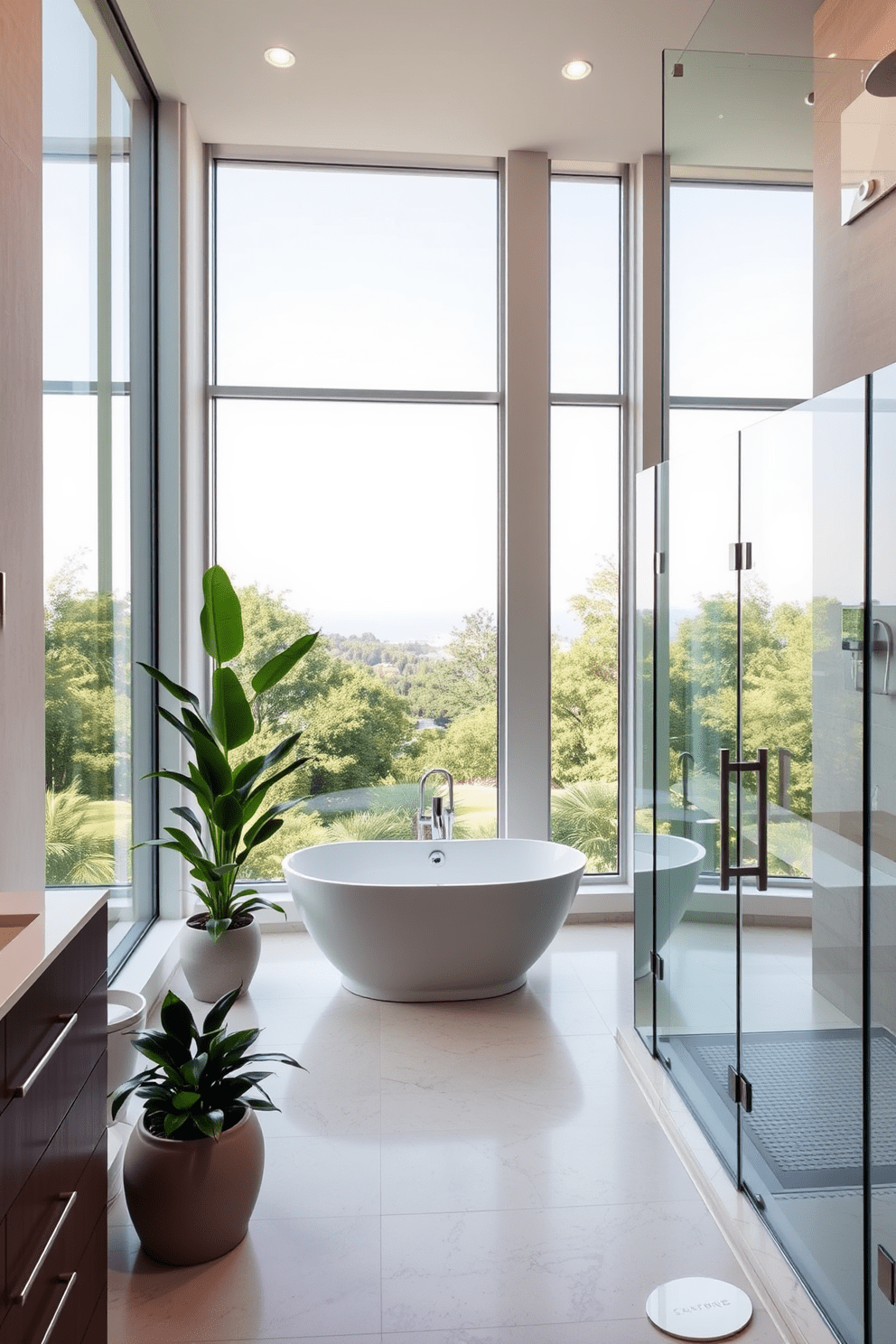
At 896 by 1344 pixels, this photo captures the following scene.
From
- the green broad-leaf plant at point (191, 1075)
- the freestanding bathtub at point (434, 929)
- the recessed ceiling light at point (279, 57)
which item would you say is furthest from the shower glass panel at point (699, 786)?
the recessed ceiling light at point (279, 57)

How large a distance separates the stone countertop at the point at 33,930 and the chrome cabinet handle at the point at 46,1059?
0.36 ft

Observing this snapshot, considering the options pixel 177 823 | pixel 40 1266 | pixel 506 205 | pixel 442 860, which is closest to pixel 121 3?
pixel 506 205

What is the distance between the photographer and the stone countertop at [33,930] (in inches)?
46.6

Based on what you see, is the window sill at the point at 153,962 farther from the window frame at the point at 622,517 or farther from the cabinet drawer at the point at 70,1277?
the window frame at the point at 622,517

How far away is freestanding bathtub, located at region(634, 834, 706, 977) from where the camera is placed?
2662 mm

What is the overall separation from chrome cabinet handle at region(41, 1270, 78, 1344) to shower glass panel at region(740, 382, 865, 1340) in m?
1.24

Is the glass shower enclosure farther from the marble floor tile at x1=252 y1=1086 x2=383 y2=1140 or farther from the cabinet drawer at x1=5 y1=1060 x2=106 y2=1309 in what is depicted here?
the cabinet drawer at x1=5 y1=1060 x2=106 y2=1309

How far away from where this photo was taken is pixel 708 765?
2.48 meters

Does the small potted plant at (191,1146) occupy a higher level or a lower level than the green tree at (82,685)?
lower

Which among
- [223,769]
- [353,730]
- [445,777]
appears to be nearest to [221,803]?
[223,769]

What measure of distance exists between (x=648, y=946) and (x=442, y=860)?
1259mm

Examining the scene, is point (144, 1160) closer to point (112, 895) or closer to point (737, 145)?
point (112, 895)

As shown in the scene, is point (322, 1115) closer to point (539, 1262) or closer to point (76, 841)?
point (539, 1262)

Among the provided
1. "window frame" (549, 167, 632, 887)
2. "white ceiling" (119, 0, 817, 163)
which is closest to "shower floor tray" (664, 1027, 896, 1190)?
"window frame" (549, 167, 632, 887)
